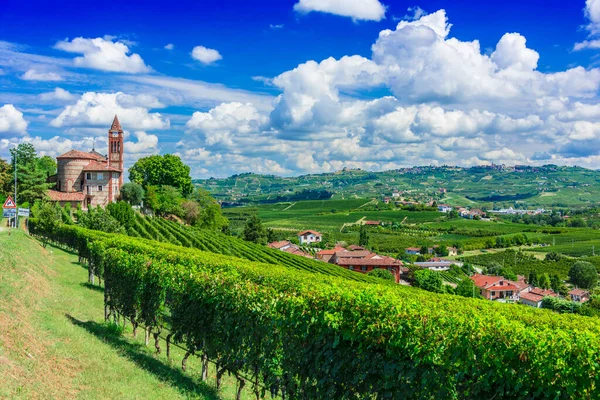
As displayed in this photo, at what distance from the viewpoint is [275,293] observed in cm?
1088

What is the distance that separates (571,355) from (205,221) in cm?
7593

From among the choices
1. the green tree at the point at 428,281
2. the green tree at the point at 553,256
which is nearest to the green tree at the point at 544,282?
the green tree at the point at 553,256

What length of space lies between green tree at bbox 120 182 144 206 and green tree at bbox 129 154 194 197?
40.5 feet

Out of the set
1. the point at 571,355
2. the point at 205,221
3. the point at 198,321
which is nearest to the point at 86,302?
the point at 198,321

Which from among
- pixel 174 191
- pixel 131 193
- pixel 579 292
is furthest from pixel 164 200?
pixel 579 292

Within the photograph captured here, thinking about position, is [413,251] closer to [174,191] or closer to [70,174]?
[174,191]

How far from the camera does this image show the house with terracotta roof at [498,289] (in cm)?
8145

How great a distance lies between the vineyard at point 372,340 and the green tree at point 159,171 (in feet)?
228

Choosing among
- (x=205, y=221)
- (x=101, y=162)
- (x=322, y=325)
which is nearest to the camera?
(x=322, y=325)

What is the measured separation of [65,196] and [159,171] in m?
20.9

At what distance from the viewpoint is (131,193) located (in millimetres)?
67062

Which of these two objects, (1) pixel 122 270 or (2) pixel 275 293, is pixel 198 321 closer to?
(2) pixel 275 293

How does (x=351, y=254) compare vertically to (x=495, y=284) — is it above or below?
above

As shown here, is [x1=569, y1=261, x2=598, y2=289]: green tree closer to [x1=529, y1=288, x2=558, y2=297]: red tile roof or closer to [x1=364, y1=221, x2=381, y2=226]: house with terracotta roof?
[x1=529, y1=288, x2=558, y2=297]: red tile roof
